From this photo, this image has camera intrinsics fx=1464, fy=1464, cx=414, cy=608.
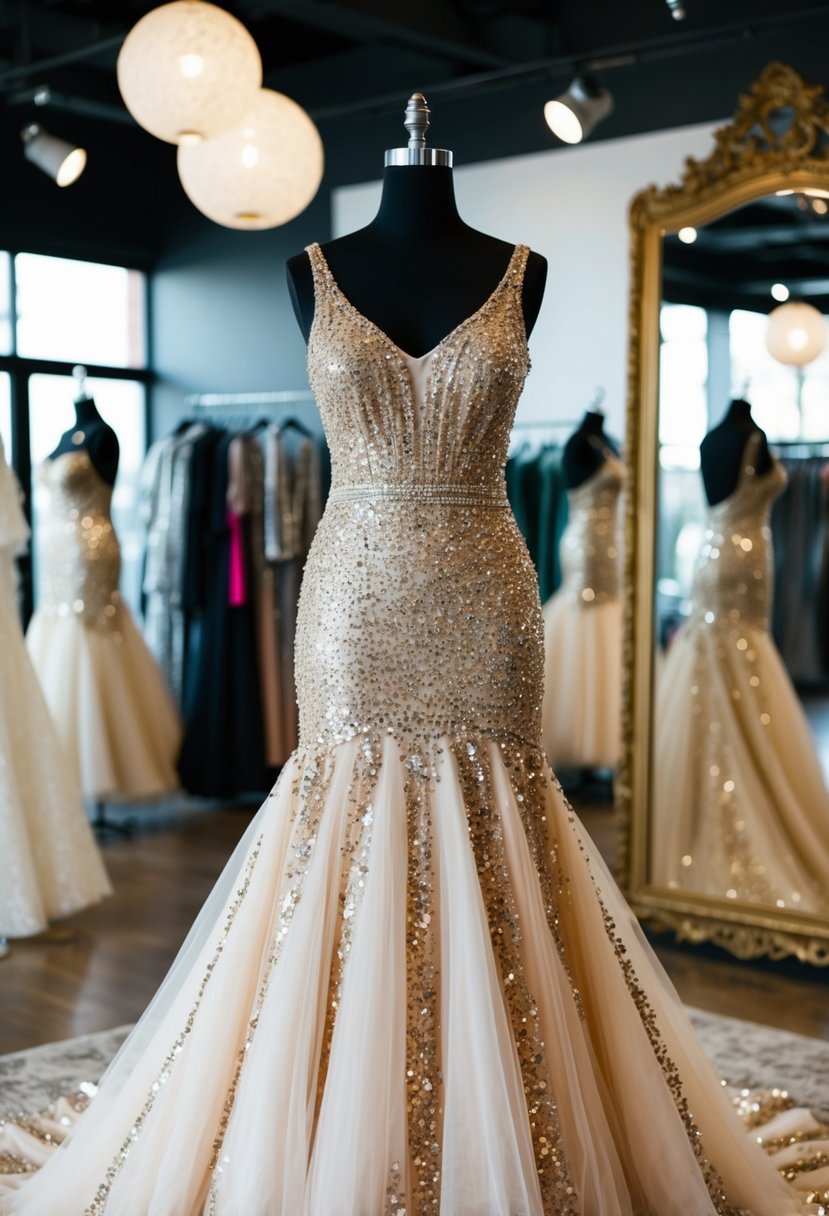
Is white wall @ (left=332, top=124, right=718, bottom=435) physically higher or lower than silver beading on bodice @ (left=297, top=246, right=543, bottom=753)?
higher

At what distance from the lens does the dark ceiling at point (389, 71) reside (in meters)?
5.16

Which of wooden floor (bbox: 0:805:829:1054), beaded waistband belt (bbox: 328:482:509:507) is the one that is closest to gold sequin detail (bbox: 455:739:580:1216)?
beaded waistband belt (bbox: 328:482:509:507)

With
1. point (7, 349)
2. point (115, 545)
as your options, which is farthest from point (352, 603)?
point (7, 349)

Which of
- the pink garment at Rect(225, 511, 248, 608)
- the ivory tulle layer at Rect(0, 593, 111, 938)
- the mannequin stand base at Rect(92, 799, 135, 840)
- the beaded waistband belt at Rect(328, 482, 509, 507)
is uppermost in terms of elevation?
the beaded waistband belt at Rect(328, 482, 509, 507)

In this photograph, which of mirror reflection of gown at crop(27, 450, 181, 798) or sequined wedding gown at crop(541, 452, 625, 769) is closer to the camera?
sequined wedding gown at crop(541, 452, 625, 769)

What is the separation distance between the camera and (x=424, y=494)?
2396mm

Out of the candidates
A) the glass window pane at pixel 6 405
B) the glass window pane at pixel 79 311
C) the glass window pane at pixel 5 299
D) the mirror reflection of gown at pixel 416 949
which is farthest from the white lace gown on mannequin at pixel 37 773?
the glass window pane at pixel 79 311

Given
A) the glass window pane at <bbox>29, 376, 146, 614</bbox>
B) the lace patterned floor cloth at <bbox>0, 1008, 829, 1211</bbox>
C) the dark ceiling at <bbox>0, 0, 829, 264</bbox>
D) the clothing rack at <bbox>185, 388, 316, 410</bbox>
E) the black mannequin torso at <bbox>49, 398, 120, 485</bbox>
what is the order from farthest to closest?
the glass window pane at <bbox>29, 376, 146, 614</bbox> → the clothing rack at <bbox>185, 388, 316, 410</bbox> → the black mannequin torso at <bbox>49, 398, 120, 485</bbox> → the dark ceiling at <bbox>0, 0, 829, 264</bbox> → the lace patterned floor cloth at <bbox>0, 1008, 829, 1211</bbox>

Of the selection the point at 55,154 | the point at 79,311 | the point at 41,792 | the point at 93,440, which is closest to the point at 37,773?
the point at 41,792

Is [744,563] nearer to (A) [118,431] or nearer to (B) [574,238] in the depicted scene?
(B) [574,238]

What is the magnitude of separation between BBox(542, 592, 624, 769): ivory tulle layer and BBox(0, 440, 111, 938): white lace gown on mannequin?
195cm

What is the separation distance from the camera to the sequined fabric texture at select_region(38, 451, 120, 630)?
5.91 m

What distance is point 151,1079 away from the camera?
2439mm

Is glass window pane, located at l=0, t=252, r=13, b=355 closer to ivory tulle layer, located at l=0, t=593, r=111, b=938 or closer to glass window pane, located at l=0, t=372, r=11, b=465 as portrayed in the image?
glass window pane, located at l=0, t=372, r=11, b=465
